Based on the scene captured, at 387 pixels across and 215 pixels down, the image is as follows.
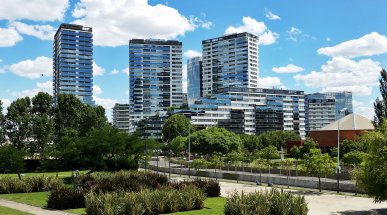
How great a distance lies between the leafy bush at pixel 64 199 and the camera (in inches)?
1118

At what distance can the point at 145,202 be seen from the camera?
25406mm

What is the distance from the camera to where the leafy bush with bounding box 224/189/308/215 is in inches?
867

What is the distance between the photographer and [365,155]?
28.0 m

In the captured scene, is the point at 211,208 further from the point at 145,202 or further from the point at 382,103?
the point at 382,103

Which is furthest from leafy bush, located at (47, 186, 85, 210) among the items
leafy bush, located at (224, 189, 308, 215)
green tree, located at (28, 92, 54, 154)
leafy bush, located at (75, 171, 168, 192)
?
green tree, located at (28, 92, 54, 154)

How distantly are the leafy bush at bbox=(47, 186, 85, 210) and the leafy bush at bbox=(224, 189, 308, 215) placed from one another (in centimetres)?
1109

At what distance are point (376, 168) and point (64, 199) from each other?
62.5 ft

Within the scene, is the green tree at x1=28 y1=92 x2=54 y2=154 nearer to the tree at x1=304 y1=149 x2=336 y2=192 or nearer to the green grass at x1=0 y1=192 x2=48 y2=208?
the green grass at x1=0 y1=192 x2=48 y2=208

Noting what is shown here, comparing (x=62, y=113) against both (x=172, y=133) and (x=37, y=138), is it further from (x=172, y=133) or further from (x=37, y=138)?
(x=172, y=133)

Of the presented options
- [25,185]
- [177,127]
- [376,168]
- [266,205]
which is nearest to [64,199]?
[25,185]

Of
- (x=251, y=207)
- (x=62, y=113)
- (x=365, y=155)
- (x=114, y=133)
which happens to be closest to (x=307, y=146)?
(x=114, y=133)

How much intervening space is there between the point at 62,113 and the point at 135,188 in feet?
209

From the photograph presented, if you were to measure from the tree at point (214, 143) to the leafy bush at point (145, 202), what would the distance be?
59.4 m

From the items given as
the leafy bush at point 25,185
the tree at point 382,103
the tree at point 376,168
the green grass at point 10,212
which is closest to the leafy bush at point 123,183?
the leafy bush at point 25,185
